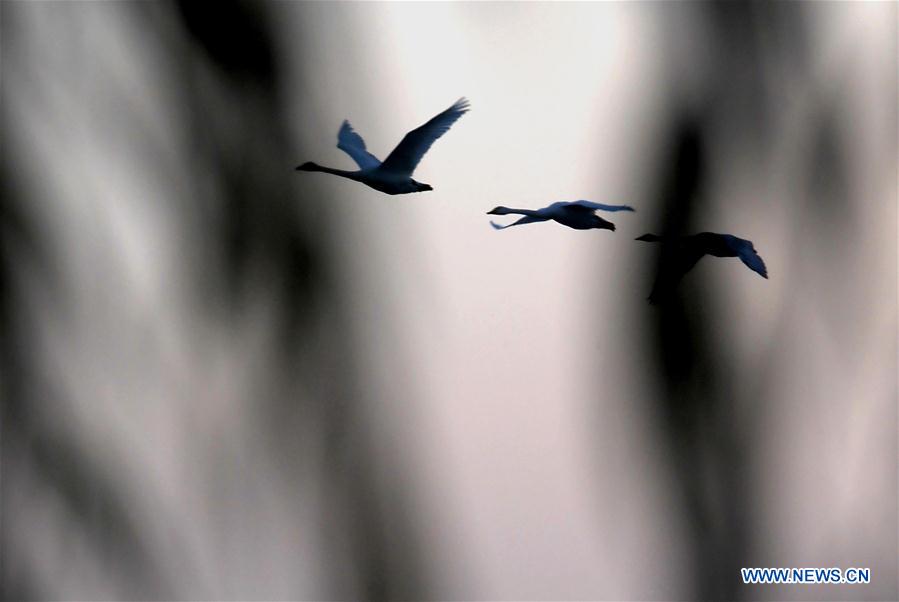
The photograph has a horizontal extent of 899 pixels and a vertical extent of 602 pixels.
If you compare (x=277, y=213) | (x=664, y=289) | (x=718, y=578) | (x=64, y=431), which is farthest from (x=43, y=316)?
(x=718, y=578)

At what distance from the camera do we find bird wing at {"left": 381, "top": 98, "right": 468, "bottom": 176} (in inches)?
66.5

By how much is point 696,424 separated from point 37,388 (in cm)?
116

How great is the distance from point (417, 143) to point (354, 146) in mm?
274

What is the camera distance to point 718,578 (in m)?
1.42

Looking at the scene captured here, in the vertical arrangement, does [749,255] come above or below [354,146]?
below

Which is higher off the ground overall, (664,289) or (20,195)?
(20,195)

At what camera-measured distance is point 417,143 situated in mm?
1701

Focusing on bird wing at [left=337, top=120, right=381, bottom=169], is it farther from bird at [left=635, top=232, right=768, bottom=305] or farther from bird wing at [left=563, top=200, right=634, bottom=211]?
bird at [left=635, top=232, right=768, bottom=305]

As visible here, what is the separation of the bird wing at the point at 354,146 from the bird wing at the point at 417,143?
0.46 feet

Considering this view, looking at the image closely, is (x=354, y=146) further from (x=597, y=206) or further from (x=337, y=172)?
(x=597, y=206)

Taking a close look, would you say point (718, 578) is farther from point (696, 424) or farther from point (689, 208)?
point (689, 208)

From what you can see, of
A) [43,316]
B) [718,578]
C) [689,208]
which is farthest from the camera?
[43,316]

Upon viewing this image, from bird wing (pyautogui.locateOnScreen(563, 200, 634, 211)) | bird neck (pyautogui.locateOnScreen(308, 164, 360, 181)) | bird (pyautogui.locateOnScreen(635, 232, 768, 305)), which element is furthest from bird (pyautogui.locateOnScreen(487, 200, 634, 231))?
bird neck (pyautogui.locateOnScreen(308, 164, 360, 181))

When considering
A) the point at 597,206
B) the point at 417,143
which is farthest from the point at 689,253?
the point at 417,143
